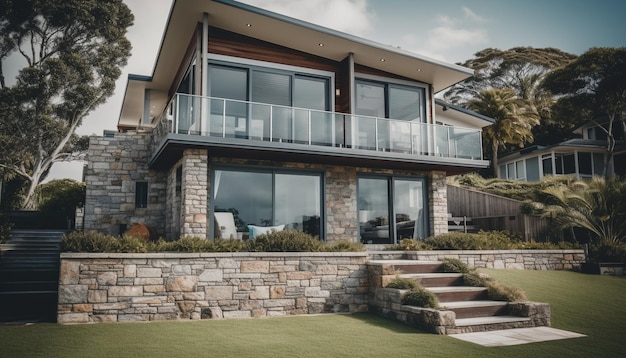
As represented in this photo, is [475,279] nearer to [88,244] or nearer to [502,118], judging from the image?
[88,244]

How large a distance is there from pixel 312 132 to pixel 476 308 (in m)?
6.27

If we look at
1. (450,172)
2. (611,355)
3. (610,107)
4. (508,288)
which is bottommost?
(611,355)

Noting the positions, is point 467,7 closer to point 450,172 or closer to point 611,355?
point 450,172

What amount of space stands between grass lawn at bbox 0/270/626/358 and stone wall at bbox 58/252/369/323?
1.18ft

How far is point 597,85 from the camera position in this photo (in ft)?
93.6

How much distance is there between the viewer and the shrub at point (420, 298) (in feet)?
25.6

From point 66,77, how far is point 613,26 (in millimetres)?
33878

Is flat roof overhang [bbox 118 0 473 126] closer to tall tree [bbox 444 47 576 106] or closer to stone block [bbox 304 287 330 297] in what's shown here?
stone block [bbox 304 287 330 297]

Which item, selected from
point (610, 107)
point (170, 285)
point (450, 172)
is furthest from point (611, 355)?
point (610, 107)

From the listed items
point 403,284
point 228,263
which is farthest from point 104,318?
point 403,284

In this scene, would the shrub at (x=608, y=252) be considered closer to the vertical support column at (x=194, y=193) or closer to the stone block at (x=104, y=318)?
the vertical support column at (x=194, y=193)

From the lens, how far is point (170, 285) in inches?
316

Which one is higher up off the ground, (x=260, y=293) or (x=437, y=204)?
(x=437, y=204)

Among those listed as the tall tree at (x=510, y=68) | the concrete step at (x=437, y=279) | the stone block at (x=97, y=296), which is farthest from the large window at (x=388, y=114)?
the tall tree at (x=510, y=68)
